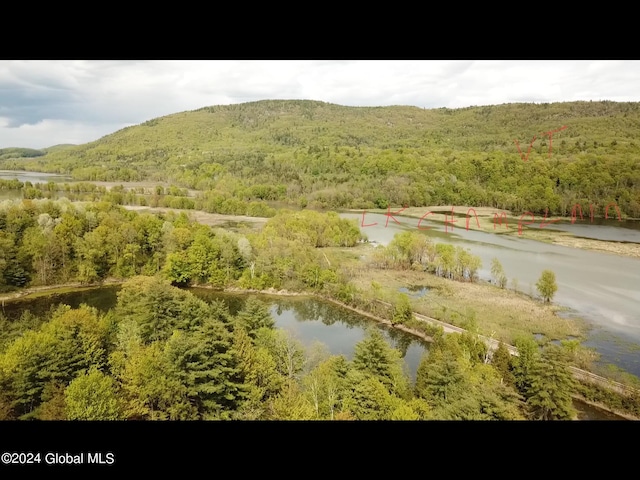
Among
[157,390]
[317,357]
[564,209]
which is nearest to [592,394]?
[317,357]

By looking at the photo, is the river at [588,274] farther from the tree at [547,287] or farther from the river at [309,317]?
the river at [309,317]

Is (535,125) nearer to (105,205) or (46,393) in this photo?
(105,205)

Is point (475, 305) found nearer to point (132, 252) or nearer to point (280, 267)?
point (280, 267)

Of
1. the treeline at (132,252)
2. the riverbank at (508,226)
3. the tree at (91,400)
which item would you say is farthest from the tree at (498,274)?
the tree at (91,400)

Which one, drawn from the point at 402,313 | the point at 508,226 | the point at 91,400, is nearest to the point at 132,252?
the point at 402,313

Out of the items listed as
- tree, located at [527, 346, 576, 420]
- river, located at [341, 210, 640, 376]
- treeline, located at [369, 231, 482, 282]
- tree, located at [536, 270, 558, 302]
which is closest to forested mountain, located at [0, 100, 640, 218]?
river, located at [341, 210, 640, 376]

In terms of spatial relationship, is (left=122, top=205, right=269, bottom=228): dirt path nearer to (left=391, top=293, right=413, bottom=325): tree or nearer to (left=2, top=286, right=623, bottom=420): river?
(left=2, top=286, right=623, bottom=420): river
